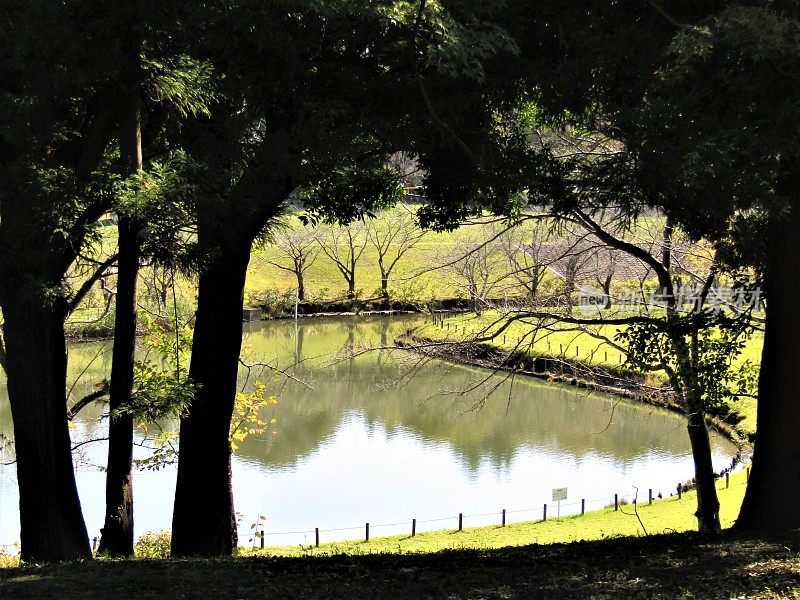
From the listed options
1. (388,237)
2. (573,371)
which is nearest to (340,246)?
(388,237)

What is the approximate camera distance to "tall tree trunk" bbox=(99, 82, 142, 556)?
6.11 metres

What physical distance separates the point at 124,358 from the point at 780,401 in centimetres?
531

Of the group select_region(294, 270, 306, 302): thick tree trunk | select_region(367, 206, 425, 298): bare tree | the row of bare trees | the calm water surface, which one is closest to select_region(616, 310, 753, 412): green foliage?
the calm water surface

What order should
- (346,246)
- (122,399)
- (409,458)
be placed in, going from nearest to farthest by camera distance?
(122,399) < (409,458) < (346,246)

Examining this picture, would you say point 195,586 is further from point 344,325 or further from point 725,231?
point 344,325

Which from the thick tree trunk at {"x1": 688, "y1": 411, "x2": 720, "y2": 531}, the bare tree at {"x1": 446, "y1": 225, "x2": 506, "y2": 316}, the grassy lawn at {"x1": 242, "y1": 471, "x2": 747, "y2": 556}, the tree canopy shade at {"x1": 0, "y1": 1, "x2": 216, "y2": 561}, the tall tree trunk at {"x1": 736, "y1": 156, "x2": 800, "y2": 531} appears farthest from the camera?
the bare tree at {"x1": 446, "y1": 225, "x2": 506, "y2": 316}

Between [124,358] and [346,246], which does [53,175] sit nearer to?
[124,358]

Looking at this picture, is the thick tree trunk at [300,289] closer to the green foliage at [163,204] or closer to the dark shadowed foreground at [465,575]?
the green foliage at [163,204]

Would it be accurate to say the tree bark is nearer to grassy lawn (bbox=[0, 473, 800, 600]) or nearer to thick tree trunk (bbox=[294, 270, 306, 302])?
thick tree trunk (bbox=[294, 270, 306, 302])

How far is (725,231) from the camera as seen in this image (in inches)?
246

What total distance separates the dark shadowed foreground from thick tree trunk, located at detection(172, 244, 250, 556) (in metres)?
1.62

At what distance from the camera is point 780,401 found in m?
6.20

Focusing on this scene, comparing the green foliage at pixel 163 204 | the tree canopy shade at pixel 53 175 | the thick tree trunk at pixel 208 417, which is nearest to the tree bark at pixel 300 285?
the thick tree trunk at pixel 208 417

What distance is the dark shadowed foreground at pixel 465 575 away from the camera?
15.3ft
